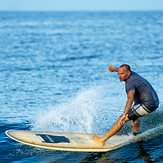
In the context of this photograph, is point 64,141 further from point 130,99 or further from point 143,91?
point 143,91

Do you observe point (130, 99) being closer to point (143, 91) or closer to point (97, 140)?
point (143, 91)

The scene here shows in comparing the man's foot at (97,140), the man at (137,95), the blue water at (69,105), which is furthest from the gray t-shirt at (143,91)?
the man's foot at (97,140)

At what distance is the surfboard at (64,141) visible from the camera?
750 centimetres

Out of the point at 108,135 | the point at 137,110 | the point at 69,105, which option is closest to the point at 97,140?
the point at 108,135

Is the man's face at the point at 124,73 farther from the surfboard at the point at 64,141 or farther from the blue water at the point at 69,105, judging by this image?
the blue water at the point at 69,105

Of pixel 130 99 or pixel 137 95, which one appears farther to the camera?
pixel 137 95

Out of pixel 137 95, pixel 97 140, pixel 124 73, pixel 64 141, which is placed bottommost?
pixel 97 140

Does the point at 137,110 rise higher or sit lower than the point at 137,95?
lower

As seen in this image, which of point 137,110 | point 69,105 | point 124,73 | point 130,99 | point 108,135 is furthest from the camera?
point 69,105

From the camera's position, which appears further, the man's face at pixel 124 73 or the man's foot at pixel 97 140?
the man's foot at pixel 97 140

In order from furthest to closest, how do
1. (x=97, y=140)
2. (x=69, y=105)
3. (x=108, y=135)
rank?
(x=69, y=105) → (x=97, y=140) → (x=108, y=135)

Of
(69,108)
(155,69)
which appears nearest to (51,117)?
(69,108)

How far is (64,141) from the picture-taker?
25.6 ft

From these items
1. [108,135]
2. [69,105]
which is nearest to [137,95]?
[108,135]
